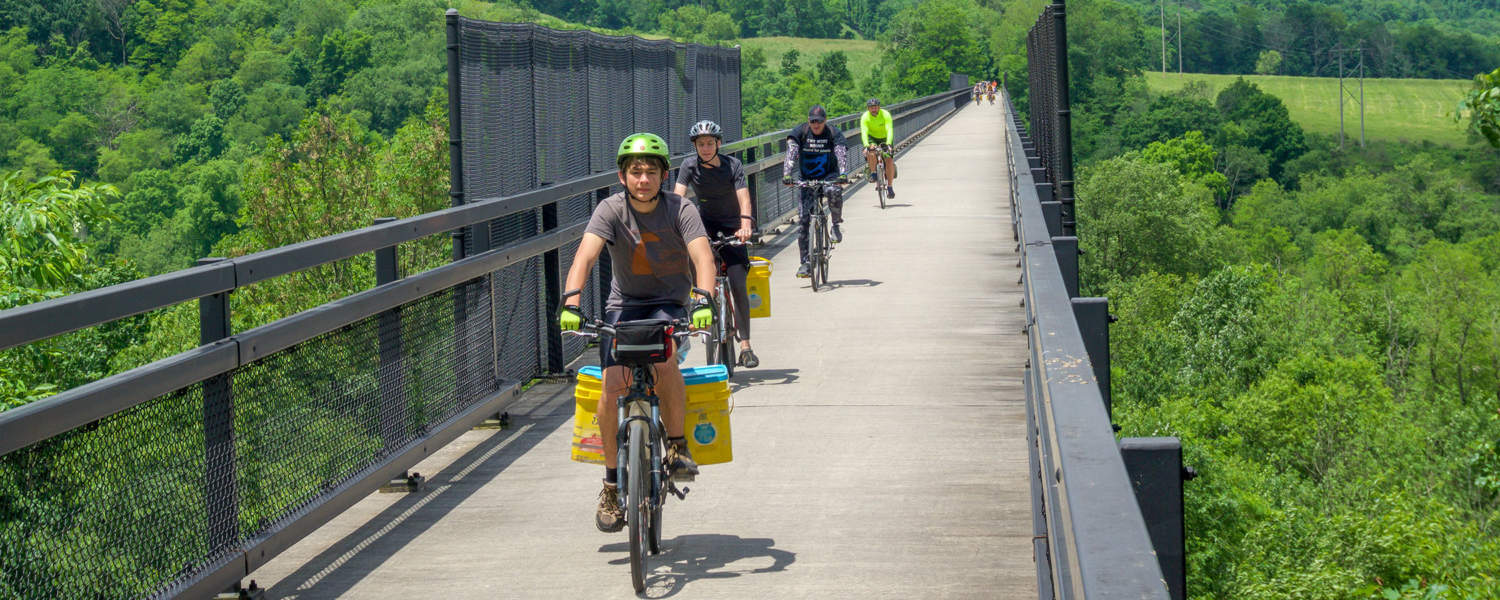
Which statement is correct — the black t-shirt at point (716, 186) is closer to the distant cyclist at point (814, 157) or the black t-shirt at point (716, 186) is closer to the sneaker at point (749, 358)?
the sneaker at point (749, 358)

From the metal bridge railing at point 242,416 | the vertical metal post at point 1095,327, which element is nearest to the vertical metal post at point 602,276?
the metal bridge railing at point 242,416

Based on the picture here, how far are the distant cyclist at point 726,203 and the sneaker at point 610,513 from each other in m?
4.14

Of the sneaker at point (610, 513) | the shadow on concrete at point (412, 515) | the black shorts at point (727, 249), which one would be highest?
the black shorts at point (727, 249)

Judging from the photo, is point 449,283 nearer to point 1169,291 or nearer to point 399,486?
point 399,486

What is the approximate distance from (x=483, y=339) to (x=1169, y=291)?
204ft

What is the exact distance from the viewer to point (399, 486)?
27.6ft

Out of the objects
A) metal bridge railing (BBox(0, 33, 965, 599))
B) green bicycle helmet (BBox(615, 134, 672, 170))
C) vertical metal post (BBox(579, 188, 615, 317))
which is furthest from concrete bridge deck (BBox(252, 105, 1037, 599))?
green bicycle helmet (BBox(615, 134, 672, 170))

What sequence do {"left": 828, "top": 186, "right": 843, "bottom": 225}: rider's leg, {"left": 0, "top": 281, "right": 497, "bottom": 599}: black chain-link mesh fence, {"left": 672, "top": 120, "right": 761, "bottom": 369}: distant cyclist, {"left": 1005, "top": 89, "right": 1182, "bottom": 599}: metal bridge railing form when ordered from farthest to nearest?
1. {"left": 828, "top": 186, "right": 843, "bottom": 225}: rider's leg
2. {"left": 672, "top": 120, "right": 761, "bottom": 369}: distant cyclist
3. {"left": 0, "top": 281, "right": 497, "bottom": 599}: black chain-link mesh fence
4. {"left": 1005, "top": 89, "right": 1182, "bottom": 599}: metal bridge railing

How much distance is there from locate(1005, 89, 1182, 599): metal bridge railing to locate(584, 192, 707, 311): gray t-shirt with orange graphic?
→ 1406 mm

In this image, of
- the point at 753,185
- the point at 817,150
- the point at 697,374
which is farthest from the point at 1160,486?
the point at 753,185

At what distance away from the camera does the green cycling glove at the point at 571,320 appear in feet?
21.7

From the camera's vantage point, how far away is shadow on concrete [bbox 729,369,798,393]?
11.4 meters

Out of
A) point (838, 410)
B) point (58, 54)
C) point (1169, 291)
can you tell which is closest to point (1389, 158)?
point (1169, 291)

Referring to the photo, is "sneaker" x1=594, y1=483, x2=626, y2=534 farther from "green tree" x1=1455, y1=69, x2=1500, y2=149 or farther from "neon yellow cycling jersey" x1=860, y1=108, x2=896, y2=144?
"neon yellow cycling jersey" x1=860, y1=108, x2=896, y2=144
